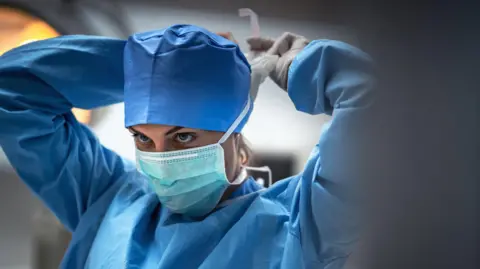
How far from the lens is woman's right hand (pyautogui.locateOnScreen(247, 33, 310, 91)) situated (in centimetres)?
99

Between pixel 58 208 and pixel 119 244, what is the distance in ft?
0.74

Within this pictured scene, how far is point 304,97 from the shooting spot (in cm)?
90

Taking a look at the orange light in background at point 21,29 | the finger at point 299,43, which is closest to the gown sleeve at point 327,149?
the finger at point 299,43

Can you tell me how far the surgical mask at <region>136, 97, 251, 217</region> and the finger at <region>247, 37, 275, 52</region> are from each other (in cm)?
18

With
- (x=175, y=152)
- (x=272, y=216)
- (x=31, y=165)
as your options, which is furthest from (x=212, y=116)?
(x=31, y=165)

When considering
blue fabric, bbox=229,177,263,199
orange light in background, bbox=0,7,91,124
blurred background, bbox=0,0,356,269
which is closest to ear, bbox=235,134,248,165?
blue fabric, bbox=229,177,263,199

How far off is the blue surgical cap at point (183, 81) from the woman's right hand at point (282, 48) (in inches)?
3.4

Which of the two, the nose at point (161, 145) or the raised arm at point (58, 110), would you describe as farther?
the raised arm at point (58, 110)

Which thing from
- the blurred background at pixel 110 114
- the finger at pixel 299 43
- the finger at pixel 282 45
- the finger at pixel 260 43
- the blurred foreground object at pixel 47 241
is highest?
the finger at pixel 299 43

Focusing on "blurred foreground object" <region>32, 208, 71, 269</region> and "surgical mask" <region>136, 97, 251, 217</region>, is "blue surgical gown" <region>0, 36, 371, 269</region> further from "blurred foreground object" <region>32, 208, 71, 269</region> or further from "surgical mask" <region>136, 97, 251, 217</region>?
"blurred foreground object" <region>32, 208, 71, 269</region>

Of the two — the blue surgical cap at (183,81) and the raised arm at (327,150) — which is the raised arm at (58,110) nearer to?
the blue surgical cap at (183,81)

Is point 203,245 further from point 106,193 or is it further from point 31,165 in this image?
point 31,165

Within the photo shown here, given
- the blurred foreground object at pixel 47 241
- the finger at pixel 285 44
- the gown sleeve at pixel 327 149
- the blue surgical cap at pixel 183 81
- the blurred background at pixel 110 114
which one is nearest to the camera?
the gown sleeve at pixel 327 149

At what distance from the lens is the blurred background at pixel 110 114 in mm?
1290
